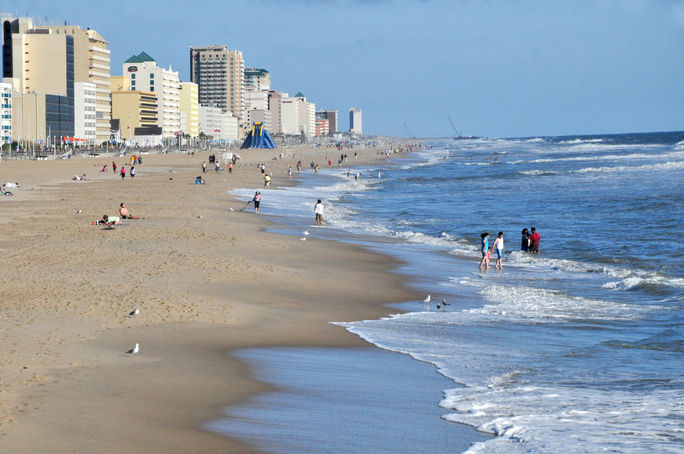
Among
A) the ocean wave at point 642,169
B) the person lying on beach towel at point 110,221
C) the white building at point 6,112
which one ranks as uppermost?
the white building at point 6,112

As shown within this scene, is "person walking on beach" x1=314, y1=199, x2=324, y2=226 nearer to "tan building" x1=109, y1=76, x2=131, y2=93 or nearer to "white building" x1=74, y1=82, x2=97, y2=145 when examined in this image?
"white building" x1=74, y1=82, x2=97, y2=145

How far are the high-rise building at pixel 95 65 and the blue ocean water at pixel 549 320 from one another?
117m

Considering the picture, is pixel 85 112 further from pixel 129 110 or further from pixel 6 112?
pixel 129 110

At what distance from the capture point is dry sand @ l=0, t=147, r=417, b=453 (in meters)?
7.96

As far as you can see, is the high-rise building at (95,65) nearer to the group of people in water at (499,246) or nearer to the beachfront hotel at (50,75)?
the beachfront hotel at (50,75)

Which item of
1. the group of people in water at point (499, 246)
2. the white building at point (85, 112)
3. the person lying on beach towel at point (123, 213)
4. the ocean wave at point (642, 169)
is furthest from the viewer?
the white building at point (85, 112)

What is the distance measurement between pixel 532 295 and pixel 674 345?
15.8 ft

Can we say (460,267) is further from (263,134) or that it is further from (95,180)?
(263,134)

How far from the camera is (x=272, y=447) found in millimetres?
7691

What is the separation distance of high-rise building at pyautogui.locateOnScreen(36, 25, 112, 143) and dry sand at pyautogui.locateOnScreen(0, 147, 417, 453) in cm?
12507

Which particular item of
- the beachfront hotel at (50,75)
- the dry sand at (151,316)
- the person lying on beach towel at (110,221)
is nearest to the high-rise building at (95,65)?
the beachfront hotel at (50,75)

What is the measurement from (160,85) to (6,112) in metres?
69.2

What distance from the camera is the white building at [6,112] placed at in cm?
12156

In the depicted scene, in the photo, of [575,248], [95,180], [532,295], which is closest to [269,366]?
[532,295]
